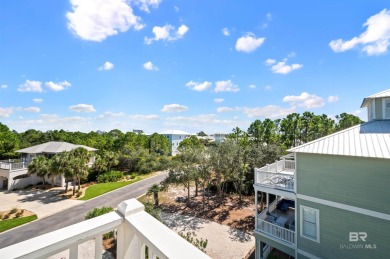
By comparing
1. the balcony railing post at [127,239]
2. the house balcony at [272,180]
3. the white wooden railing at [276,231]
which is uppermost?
the balcony railing post at [127,239]

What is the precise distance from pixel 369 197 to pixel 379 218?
87 centimetres

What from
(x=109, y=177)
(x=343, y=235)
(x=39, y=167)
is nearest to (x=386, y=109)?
(x=343, y=235)

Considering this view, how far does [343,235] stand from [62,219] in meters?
21.2

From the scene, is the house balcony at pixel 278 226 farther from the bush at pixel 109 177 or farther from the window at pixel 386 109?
the bush at pixel 109 177

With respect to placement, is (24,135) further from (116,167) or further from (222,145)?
(222,145)

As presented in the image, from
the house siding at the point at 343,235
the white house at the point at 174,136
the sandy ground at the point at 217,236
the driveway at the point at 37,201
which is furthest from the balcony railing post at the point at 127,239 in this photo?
the white house at the point at 174,136

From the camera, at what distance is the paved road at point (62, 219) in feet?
52.6

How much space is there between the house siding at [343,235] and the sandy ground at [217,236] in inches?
185

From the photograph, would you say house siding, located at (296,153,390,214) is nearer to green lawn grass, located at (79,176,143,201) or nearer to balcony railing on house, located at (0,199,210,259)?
balcony railing on house, located at (0,199,210,259)

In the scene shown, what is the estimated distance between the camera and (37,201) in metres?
23.5

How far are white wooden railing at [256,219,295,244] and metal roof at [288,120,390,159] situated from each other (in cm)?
459

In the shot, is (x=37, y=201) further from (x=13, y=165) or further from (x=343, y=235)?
(x=343, y=235)

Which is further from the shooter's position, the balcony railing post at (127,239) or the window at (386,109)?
the window at (386,109)

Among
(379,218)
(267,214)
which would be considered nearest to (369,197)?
(379,218)
